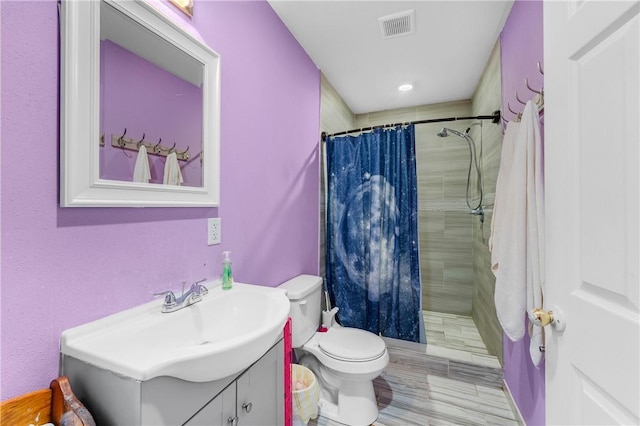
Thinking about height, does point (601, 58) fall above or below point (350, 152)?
below

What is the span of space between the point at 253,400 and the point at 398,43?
2.33 metres

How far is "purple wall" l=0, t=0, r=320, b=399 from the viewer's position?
0.66 metres

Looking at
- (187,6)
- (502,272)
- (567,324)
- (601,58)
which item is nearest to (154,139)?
(187,6)

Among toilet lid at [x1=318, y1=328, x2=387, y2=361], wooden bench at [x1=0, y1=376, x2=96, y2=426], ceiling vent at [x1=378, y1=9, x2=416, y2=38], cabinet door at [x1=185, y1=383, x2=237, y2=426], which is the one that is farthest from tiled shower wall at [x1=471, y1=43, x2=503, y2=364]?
wooden bench at [x1=0, y1=376, x2=96, y2=426]

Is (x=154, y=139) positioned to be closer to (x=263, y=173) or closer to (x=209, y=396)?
(x=263, y=173)

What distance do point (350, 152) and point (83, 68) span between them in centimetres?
184

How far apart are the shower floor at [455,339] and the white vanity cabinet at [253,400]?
1530 millimetres

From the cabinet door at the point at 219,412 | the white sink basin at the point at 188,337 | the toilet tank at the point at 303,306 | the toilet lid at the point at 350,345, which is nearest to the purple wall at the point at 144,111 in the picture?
the white sink basin at the point at 188,337

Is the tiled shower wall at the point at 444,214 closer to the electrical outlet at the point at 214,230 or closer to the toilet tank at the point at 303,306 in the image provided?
the toilet tank at the point at 303,306

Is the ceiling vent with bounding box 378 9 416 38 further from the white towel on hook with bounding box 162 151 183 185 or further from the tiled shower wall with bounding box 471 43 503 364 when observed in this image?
the white towel on hook with bounding box 162 151 183 185

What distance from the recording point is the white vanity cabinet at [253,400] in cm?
79

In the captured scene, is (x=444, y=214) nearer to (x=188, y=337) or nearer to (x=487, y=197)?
(x=487, y=197)

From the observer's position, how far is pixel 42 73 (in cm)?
71

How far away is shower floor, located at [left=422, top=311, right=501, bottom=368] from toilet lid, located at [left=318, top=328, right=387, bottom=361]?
751mm
